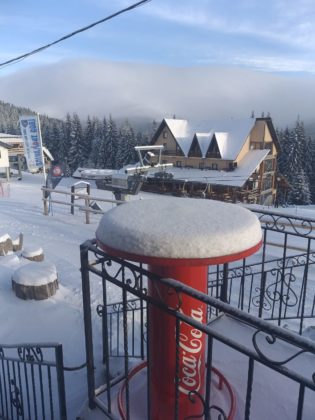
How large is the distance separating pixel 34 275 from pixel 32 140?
41.2 feet

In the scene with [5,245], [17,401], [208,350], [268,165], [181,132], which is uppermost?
[181,132]

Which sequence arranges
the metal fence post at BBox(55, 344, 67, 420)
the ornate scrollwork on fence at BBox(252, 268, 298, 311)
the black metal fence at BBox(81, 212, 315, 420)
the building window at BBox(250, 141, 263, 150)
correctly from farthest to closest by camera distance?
the building window at BBox(250, 141, 263, 150), the ornate scrollwork on fence at BBox(252, 268, 298, 311), the metal fence post at BBox(55, 344, 67, 420), the black metal fence at BBox(81, 212, 315, 420)

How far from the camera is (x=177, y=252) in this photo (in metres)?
2.07

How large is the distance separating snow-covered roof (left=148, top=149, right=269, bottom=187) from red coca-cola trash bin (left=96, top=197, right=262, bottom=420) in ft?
93.6

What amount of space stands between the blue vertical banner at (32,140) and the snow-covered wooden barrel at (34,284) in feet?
38.0

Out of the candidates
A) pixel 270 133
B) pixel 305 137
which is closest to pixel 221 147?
pixel 270 133

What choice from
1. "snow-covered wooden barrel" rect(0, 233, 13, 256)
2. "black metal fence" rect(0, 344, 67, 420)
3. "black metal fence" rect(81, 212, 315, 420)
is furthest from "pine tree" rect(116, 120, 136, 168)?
"black metal fence" rect(0, 344, 67, 420)

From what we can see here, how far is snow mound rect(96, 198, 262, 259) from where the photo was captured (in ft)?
6.86

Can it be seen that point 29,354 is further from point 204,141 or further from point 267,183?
point 267,183

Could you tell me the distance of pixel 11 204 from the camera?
49.4 ft

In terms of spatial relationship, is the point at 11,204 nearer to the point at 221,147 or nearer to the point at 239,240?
the point at 239,240

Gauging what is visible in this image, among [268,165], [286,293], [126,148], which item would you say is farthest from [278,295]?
[126,148]

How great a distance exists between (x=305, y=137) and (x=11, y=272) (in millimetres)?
50399

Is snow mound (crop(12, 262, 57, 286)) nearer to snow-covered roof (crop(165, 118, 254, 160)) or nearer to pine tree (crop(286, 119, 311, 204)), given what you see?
snow-covered roof (crop(165, 118, 254, 160))
